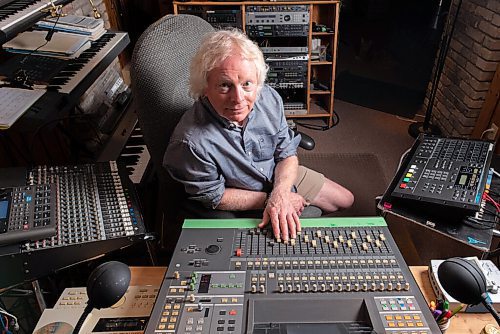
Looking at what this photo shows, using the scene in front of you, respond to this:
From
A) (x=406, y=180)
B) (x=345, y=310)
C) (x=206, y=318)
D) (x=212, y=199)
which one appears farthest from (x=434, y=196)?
(x=206, y=318)

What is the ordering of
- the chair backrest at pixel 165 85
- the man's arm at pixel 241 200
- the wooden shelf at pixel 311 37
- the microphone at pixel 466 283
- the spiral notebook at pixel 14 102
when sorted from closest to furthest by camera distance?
the microphone at pixel 466 283
the spiral notebook at pixel 14 102
the chair backrest at pixel 165 85
the man's arm at pixel 241 200
the wooden shelf at pixel 311 37

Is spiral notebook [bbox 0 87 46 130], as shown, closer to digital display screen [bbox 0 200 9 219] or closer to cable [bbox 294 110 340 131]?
digital display screen [bbox 0 200 9 219]

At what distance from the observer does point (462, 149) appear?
1410mm

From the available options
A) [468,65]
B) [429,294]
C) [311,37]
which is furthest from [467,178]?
[311,37]

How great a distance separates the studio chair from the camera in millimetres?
1244

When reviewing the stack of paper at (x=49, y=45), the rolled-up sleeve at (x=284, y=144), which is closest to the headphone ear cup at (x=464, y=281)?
the rolled-up sleeve at (x=284, y=144)

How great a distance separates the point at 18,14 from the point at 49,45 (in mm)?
282

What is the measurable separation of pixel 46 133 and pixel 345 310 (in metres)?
1.67

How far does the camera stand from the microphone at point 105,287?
677 millimetres

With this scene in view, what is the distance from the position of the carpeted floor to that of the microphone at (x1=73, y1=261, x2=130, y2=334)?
1.64 metres

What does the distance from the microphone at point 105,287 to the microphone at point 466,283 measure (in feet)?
1.92

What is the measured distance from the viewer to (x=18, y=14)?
1.36m

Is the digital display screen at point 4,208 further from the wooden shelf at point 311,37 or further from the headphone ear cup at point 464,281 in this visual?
the wooden shelf at point 311,37

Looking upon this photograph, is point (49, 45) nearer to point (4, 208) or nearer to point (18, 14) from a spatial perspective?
point (18, 14)
